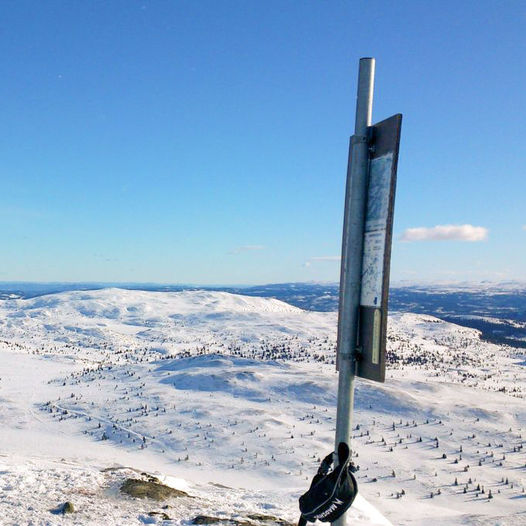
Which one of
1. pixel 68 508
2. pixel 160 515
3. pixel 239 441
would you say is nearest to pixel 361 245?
pixel 160 515

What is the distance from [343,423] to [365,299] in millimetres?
1180

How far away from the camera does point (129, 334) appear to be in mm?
169750

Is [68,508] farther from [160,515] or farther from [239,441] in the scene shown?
[239,441]

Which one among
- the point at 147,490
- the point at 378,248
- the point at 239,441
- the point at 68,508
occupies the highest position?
the point at 378,248

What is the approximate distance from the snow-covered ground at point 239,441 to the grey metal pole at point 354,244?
24.9 feet

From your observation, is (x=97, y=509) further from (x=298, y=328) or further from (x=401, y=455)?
(x=298, y=328)

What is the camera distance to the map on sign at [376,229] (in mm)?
4098

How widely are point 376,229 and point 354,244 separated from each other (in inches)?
10.4

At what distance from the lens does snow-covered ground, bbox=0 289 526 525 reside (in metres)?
12.3

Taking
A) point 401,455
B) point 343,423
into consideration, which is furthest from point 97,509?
point 401,455

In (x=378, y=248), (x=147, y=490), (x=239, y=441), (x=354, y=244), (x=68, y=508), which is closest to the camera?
(x=378, y=248)

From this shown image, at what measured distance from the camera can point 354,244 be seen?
438cm

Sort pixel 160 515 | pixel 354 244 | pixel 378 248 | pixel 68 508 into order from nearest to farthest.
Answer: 1. pixel 378 248
2. pixel 354 244
3. pixel 68 508
4. pixel 160 515

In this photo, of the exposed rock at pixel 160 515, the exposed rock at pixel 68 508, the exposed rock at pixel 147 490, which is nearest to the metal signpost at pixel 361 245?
the exposed rock at pixel 160 515
